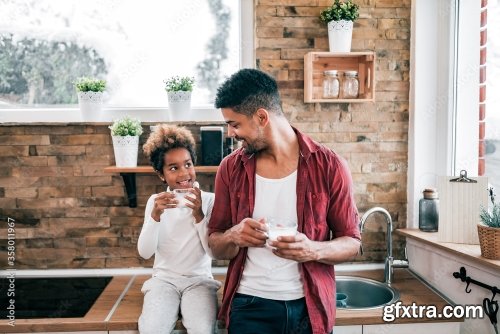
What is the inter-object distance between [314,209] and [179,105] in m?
1.03

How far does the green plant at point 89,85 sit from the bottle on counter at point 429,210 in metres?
1.81

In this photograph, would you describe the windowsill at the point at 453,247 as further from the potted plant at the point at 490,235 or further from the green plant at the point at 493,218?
the green plant at the point at 493,218

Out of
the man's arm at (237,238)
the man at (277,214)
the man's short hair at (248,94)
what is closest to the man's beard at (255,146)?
the man at (277,214)

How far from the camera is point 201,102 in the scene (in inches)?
102

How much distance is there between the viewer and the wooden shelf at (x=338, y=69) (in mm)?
2326

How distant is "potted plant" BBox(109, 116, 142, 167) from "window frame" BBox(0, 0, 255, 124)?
168mm

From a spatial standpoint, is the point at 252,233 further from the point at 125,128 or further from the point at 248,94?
the point at 125,128

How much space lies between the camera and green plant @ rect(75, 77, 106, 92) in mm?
2365

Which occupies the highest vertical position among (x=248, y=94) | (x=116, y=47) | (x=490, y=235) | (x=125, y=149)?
(x=116, y=47)

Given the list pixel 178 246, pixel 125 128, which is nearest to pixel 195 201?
pixel 178 246

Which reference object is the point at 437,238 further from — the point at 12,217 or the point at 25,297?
the point at 12,217

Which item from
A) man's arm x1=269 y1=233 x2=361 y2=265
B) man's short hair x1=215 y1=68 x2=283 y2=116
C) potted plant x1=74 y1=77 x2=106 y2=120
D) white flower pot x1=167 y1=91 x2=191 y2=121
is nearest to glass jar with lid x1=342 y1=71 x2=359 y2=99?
man's short hair x1=215 y1=68 x2=283 y2=116

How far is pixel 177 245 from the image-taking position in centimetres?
209

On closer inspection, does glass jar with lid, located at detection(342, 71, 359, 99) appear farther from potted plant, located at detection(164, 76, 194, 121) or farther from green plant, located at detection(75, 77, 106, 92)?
green plant, located at detection(75, 77, 106, 92)
